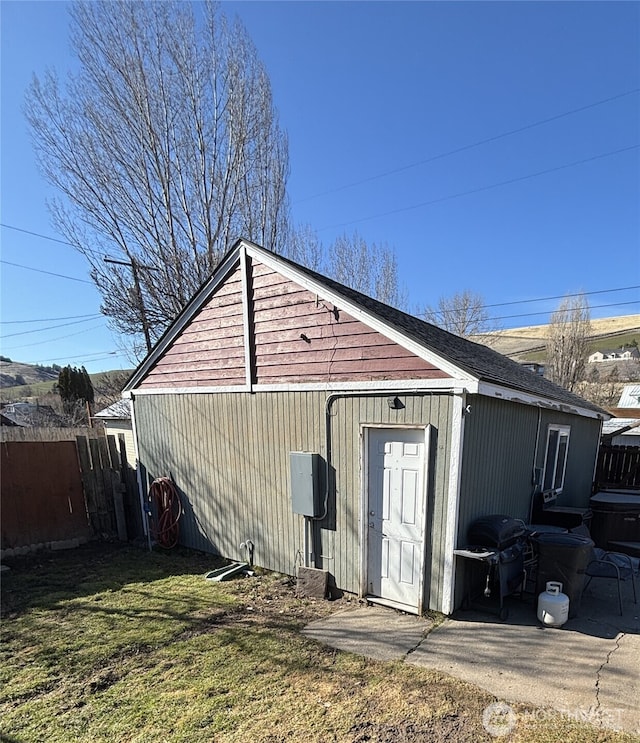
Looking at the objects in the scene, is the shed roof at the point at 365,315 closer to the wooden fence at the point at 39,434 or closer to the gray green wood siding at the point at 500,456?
the gray green wood siding at the point at 500,456

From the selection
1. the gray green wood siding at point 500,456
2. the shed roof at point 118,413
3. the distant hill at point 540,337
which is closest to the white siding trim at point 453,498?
the gray green wood siding at point 500,456

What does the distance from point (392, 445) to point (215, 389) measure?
3.24 metres

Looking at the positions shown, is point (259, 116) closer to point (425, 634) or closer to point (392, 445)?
point (392, 445)

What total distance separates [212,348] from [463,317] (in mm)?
22926

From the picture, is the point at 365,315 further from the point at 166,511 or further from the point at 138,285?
the point at 138,285

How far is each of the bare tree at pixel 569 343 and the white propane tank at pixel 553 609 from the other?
26253 millimetres

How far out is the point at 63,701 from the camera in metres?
3.36

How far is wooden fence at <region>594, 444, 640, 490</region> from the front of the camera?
10672 millimetres

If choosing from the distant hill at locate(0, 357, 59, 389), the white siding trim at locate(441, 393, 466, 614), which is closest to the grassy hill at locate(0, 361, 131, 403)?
the distant hill at locate(0, 357, 59, 389)

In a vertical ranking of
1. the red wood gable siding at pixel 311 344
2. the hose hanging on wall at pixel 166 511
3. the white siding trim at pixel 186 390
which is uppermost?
the red wood gable siding at pixel 311 344

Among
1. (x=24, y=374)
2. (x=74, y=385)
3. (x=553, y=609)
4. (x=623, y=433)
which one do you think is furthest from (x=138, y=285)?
(x=24, y=374)

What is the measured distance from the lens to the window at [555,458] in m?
7.47

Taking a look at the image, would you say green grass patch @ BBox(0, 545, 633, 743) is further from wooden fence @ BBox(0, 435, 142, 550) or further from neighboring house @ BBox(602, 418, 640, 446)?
neighboring house @ BBox(602, 418, 640, 446)

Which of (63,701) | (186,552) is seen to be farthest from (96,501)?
(63,701)
